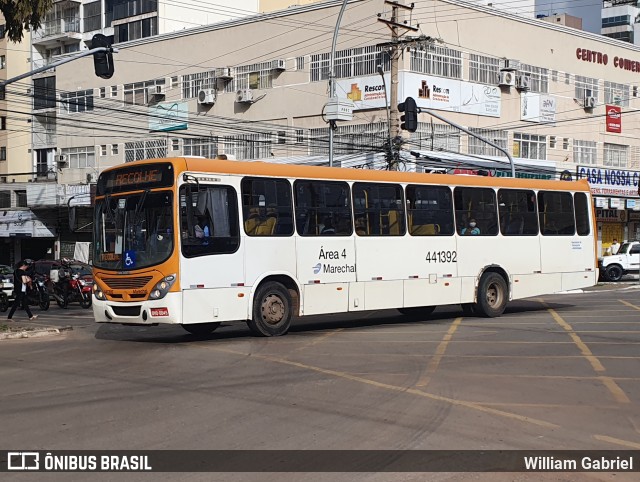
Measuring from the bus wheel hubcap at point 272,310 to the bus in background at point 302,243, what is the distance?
20mm

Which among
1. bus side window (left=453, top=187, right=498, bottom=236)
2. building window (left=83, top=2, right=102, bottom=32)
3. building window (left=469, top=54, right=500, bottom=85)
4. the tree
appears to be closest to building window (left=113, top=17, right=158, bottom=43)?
building window (left=83, top=2, right=102, bottom=32)

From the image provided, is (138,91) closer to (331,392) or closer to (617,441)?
(331,392)

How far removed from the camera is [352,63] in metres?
43.0

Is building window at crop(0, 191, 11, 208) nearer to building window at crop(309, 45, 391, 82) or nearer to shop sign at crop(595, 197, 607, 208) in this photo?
building window at crop(309, 45, 391, 82)

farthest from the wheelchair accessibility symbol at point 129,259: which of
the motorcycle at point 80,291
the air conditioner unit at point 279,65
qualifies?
the air conditioner unit at point 279,65

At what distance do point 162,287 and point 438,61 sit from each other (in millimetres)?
30741

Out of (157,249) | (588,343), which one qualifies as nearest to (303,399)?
(157,249)

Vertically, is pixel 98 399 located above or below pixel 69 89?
below

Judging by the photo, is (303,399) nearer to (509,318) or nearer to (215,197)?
(215,197)

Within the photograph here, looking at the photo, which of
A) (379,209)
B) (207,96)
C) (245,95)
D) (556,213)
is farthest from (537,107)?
(379,209)

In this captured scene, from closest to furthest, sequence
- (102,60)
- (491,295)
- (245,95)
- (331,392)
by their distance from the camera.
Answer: (331,392) → (491,295) → (102,60) → (245,95)

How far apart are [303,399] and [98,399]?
7.88ft

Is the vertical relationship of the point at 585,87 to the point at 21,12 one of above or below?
above

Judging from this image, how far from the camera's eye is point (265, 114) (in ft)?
154
